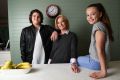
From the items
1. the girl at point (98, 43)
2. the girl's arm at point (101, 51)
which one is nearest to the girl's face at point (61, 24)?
the girl at point (98, 43)

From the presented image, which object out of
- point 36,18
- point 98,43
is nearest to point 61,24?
point 36,18

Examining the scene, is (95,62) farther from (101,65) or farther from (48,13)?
(48,13)

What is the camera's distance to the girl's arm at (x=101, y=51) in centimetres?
129

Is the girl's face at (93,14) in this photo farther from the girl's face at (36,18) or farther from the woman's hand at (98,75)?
the girl's face at (36,18)

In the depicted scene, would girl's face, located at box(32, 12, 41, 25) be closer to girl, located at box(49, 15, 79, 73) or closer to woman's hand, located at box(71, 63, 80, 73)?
girl, located at box(49, 15, 79, 73)

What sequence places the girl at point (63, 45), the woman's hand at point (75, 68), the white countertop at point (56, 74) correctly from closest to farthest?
the white countertop at point (56, 74), the woman's hand at point (75, 68), the girl at point (63, 45)

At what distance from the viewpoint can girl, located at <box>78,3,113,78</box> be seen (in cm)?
130

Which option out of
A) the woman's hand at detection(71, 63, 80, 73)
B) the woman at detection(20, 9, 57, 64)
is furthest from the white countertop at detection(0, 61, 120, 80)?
the woman at detection(20, 9, 57, 64)

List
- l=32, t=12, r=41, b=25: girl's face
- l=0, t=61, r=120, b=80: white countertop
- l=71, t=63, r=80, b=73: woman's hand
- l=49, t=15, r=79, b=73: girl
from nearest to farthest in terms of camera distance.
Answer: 1. l=0, t=61, r=120, b=80: white countertop
2. l=71, t=63, r=80, b=73: woman's hand
3. l=49, t=15, r=79, b=73: girl
4. l=32, t=12, r=41, b=25: girl's face

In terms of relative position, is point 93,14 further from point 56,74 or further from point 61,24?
point 61,24

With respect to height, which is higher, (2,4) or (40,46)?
(2,4)

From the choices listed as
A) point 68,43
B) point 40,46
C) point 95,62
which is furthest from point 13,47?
point 95,62

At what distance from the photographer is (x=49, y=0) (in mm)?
2982

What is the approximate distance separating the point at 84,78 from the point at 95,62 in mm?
209
